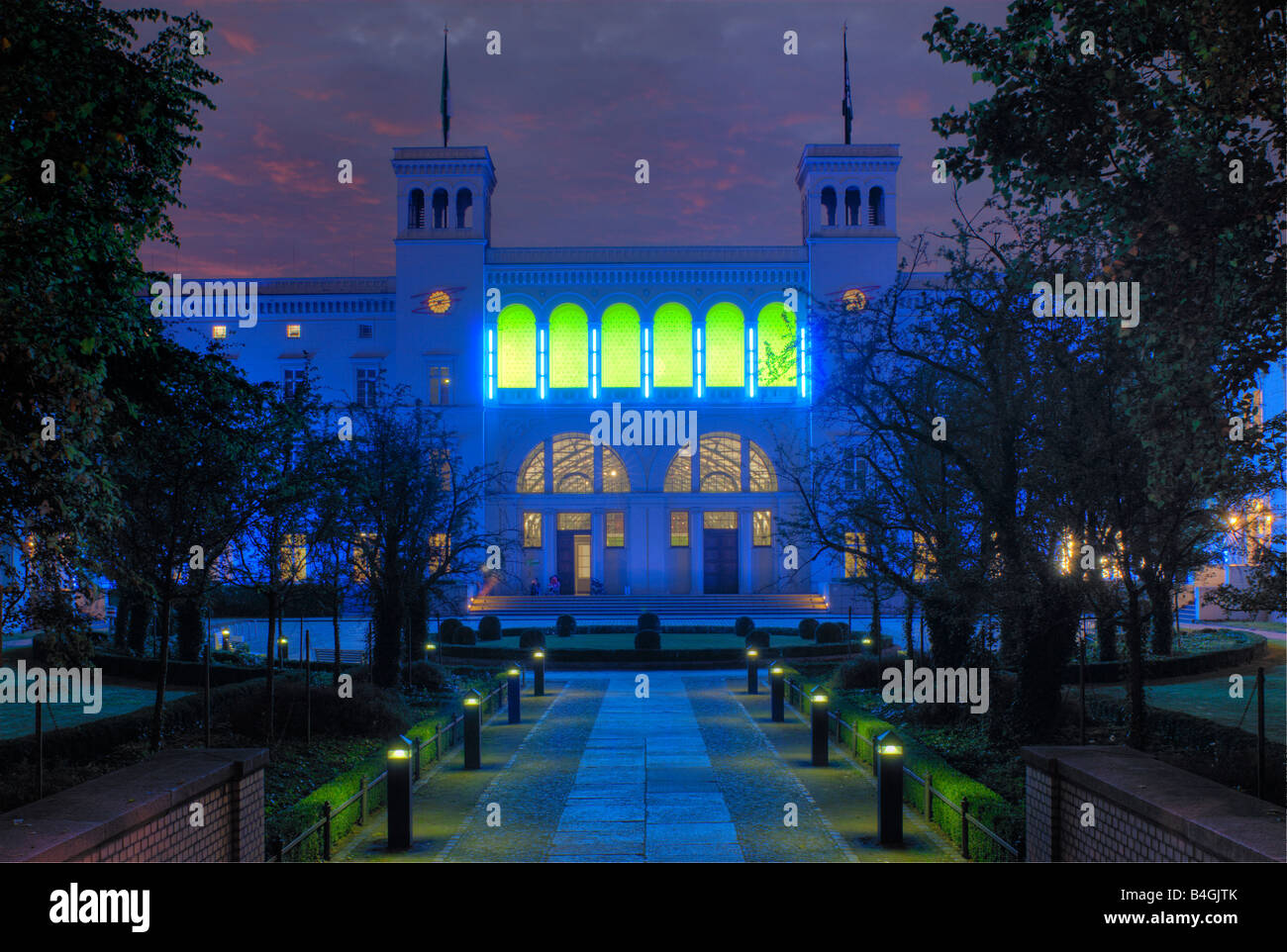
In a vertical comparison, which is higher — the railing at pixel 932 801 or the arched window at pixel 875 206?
the arched window at pixel 875 206

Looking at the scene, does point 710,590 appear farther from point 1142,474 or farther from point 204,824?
point 204,824

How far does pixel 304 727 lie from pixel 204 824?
26.3ft

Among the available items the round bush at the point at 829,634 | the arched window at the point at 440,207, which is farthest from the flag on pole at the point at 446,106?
the round bush at the point at 829,634

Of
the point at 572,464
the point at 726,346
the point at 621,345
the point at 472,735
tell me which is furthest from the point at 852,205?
the point at 472,735

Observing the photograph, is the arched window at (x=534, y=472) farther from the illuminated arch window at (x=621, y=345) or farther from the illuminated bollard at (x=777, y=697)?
the illuminated bollard at (x=777, y=697)

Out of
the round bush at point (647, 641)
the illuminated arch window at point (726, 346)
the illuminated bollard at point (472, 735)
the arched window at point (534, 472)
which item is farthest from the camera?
the illuminated arch window at point (726, 346)

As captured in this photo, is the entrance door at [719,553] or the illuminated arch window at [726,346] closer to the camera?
the entrance door at [719,553]

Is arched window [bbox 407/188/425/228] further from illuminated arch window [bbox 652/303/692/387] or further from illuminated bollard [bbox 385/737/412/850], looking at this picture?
illuminated bollard [bbox 385/737/412/850]

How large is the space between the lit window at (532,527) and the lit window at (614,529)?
3117 mm

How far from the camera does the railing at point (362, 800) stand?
364 inches

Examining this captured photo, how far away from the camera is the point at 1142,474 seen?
11648 mm

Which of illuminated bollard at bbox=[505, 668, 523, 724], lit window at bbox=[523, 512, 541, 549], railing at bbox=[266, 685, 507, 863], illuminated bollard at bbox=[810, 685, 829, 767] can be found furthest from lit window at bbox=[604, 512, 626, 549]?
illuminated bollard at bbox=[810, 685, 829, 767]
